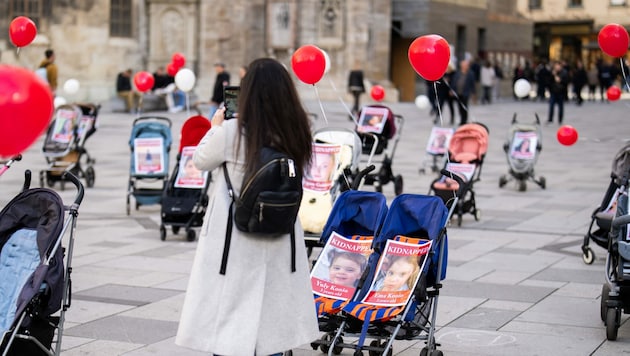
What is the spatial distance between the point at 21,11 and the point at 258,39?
8212 millimetres

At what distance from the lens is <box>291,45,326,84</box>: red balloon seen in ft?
29.2

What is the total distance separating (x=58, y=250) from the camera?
621 cm

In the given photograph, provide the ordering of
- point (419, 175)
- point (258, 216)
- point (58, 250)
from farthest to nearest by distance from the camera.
Answer: point (419, 175) < point (58, 250) < point (258, 216)

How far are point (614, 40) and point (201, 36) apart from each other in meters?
30.6

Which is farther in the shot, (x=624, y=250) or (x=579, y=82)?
(x=579, y=82)

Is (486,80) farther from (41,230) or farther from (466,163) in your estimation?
(41,230)

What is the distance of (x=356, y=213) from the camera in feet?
24.2

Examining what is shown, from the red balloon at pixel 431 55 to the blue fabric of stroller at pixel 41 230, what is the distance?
9.99 feet

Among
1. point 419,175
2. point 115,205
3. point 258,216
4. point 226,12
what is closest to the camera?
point 258,216

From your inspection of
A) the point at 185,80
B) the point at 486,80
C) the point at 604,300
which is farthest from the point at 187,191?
the point at 486,80

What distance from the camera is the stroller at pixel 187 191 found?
11.9 metres

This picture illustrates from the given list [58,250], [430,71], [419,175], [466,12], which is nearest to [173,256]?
[430,71]

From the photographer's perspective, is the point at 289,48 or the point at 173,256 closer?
the point at 173,256

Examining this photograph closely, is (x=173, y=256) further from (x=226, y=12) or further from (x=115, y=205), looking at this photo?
(x=226, y=12)
